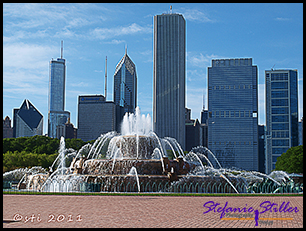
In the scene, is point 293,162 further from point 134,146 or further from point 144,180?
point 144,180

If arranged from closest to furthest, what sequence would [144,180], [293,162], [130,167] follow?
[144,180] < [130,167] < [293,162]

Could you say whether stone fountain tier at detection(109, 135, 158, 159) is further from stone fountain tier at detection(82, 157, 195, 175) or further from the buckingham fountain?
stone fountain tier at detection(82, 157, 195, 175)

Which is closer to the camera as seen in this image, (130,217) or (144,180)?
(130,217)

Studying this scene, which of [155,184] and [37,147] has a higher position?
[37,147]

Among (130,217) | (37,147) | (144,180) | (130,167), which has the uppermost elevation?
(37,147)

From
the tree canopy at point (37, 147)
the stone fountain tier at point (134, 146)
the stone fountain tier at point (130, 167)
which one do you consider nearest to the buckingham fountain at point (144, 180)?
the stone fountain tier at point (130, 167)

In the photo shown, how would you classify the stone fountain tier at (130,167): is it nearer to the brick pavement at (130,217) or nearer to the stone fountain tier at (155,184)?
the stone fountain tier at (155,184)

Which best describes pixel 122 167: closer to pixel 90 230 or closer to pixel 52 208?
pixel 52 208

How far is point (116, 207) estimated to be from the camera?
722 inches

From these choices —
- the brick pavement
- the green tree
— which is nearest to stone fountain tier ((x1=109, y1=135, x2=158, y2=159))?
the brick pavement

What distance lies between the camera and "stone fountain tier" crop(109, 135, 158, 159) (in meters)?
44.8

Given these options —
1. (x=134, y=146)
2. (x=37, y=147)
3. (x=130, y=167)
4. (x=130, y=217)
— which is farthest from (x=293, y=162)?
(x=130, y=217)

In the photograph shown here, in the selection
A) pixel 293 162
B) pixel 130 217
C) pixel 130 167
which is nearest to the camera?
pixel 130 217

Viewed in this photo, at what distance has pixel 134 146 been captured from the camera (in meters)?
44.9
